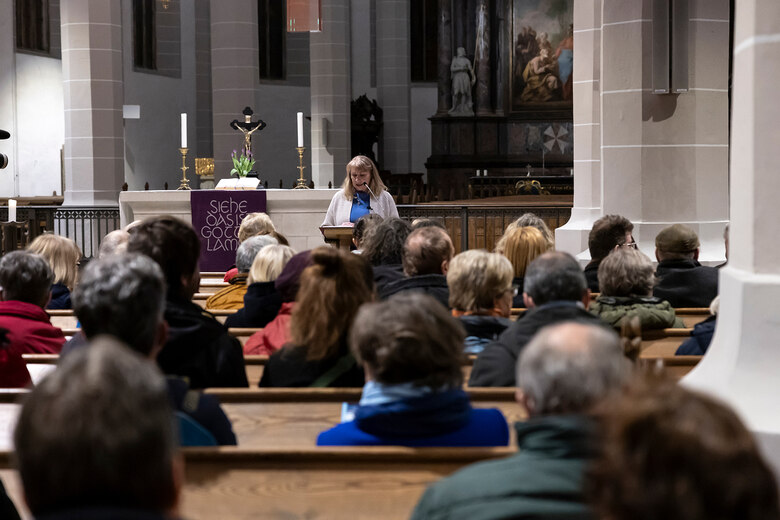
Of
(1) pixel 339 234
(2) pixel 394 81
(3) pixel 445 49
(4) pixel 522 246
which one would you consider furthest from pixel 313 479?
(2) pixel 394 81

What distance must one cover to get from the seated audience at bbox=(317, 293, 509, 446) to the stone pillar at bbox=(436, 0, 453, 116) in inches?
792

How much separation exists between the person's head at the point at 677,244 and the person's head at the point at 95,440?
4.93 metres

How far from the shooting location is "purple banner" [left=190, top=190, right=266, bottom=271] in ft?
36.8

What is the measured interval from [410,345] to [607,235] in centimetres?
394

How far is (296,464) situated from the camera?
273 cm

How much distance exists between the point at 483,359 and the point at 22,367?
1723 mm

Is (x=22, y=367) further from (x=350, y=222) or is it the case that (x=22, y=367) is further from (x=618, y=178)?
(x=618, y=178)

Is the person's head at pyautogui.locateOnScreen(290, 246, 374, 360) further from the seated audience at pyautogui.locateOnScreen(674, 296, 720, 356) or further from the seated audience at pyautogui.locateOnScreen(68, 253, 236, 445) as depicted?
the seated audience at pyautogui.locateOnScreen(674, 296, 720, 356)

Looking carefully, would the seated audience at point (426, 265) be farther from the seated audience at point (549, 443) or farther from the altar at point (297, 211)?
the altar at point (297, 211)

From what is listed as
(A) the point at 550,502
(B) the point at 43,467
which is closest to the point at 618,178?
(A) the point at 550,502

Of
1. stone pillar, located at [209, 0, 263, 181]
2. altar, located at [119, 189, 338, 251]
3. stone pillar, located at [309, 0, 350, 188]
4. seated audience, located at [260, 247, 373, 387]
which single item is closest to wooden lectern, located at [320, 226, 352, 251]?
altar, located at [119, 189, 338, 251]

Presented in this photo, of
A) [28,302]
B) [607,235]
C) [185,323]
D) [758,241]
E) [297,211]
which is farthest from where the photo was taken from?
[297,211]

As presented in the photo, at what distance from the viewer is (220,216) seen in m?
11.2

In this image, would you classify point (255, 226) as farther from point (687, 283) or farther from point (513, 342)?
point (513, 342)
